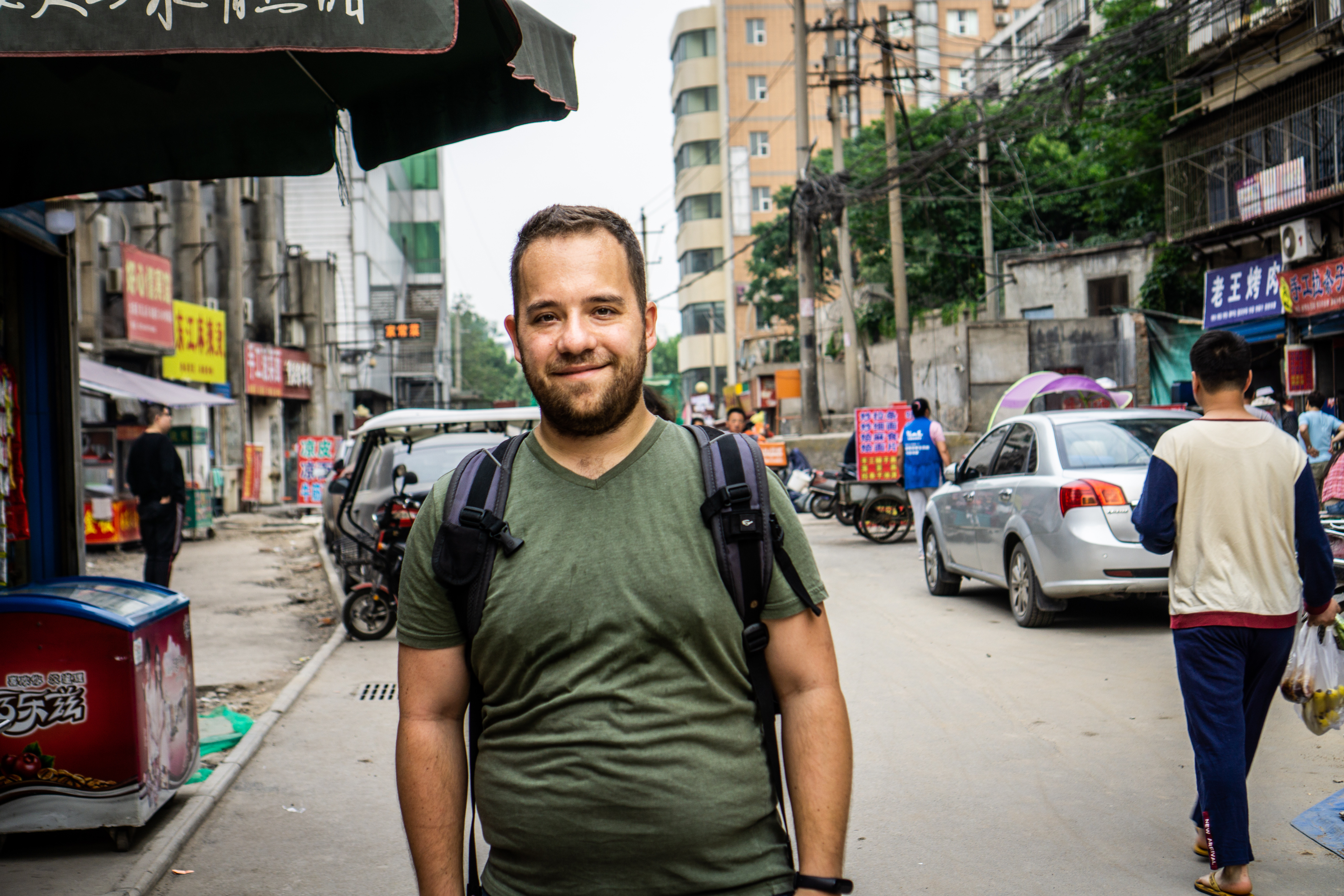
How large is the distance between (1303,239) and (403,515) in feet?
55.3

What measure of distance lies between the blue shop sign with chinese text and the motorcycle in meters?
17.0

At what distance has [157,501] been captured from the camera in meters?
12.6

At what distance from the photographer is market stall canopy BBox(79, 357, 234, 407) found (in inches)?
821

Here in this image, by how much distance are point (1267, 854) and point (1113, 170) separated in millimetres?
33368

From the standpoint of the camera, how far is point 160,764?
5.47m

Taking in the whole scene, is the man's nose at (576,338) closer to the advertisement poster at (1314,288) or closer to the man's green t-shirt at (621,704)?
the man's green t-shirt at (621,704)

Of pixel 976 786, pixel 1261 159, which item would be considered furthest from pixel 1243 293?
pixel 976 786

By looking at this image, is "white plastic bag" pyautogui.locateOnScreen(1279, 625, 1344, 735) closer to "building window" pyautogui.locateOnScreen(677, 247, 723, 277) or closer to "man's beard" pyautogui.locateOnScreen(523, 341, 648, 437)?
"man's beard" pyautogui.locateOnScreen(523, 341, 648, 437)

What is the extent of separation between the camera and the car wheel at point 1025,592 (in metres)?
10.1

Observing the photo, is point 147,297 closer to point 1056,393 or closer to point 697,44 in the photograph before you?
point 1056,393

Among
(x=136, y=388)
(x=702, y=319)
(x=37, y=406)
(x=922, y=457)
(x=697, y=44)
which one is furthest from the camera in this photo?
(x=702, y=319)

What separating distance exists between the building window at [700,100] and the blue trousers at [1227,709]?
7452 cm

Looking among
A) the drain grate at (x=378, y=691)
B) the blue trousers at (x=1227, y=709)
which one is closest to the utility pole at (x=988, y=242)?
the drain grate at (x=378, y=691)

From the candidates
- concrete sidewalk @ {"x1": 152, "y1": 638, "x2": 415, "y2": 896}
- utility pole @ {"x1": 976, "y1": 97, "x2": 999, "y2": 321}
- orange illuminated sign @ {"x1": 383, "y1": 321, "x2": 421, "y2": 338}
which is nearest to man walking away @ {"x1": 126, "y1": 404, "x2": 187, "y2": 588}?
concrete sidewalk @ {"x1": 152, "y1": 638, "x2": 415, "y2": 896}
